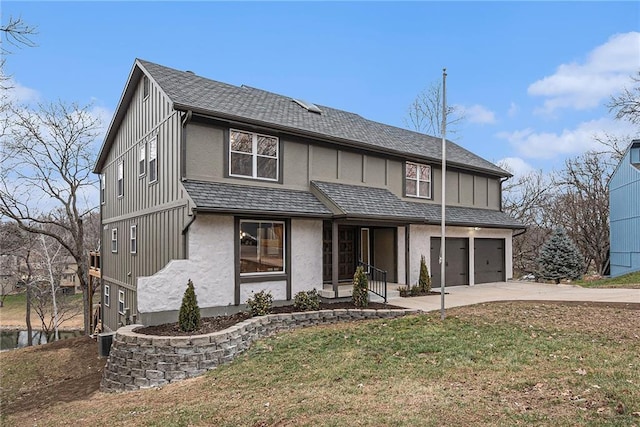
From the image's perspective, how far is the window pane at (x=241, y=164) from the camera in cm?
1064

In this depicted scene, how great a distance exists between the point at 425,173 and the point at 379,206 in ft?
14.1

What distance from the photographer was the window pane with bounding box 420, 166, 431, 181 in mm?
15509

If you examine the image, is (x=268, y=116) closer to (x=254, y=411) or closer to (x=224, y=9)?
(x=224, y=9)

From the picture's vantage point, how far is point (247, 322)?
8.63 metres

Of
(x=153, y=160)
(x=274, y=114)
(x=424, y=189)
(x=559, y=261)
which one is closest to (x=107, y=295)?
(x=153, y=160)

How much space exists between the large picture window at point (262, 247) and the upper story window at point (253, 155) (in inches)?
56.3

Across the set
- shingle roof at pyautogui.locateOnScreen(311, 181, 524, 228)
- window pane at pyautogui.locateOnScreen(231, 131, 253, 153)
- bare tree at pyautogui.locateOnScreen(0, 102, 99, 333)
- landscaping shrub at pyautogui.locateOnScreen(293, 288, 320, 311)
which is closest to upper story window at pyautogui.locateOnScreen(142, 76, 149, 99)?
window pane at pyautogui.locateOnScreen(231, 131, 253, 153)

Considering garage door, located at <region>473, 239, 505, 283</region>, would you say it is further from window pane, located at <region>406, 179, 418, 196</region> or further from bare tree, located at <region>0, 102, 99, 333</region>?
bare tree, located at <region>0, 102, 99, 333</region>

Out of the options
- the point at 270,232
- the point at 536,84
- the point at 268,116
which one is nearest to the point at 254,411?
the point at 270,232

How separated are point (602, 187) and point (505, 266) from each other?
15582 millimetres

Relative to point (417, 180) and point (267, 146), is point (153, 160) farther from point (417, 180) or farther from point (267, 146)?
point (417, 180)

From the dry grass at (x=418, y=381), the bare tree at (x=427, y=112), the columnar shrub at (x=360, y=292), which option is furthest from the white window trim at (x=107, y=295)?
the bare tree at (x=427, y=112)

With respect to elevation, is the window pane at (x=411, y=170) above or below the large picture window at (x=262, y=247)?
above

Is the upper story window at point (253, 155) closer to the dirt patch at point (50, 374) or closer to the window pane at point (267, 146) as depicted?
the window pane at point (267, 146)
